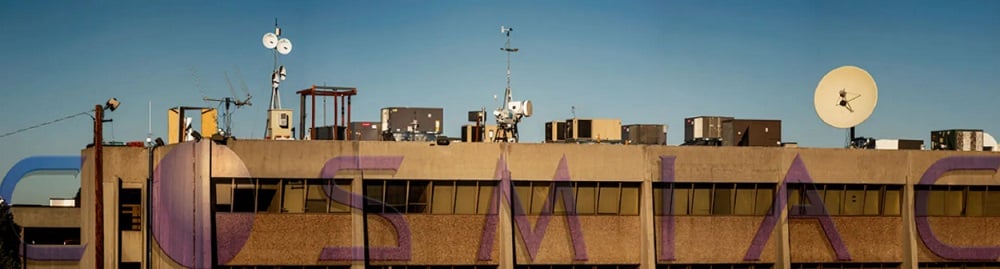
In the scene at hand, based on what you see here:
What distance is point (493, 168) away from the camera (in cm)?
4747

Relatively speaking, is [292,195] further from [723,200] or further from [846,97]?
[846,97]

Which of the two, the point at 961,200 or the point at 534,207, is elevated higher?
the point at 961,200

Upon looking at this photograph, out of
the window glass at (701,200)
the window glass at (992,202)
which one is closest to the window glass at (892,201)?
the window glass at (992,202)

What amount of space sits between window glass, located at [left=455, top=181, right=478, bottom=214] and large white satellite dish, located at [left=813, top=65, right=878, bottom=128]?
15.5m

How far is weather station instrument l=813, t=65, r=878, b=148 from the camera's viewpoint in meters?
53.1

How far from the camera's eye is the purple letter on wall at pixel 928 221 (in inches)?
2089

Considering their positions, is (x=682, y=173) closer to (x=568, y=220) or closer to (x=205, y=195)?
(x=568, y=220)

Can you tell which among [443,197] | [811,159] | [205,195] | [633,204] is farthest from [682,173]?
[205,195]

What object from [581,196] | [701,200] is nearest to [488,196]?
[581,196]

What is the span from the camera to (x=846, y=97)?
53531mm

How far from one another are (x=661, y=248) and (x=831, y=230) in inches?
281

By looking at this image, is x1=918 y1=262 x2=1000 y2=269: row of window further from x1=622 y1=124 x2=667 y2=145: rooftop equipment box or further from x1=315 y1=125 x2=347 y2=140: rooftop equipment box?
x1=315 y1=125 x2=347 y2=140: rooftop equipment box

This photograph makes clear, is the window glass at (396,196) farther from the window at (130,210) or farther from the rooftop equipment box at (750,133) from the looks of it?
the rooftop equipment box at (750,133)

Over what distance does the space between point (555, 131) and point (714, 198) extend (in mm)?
7965
